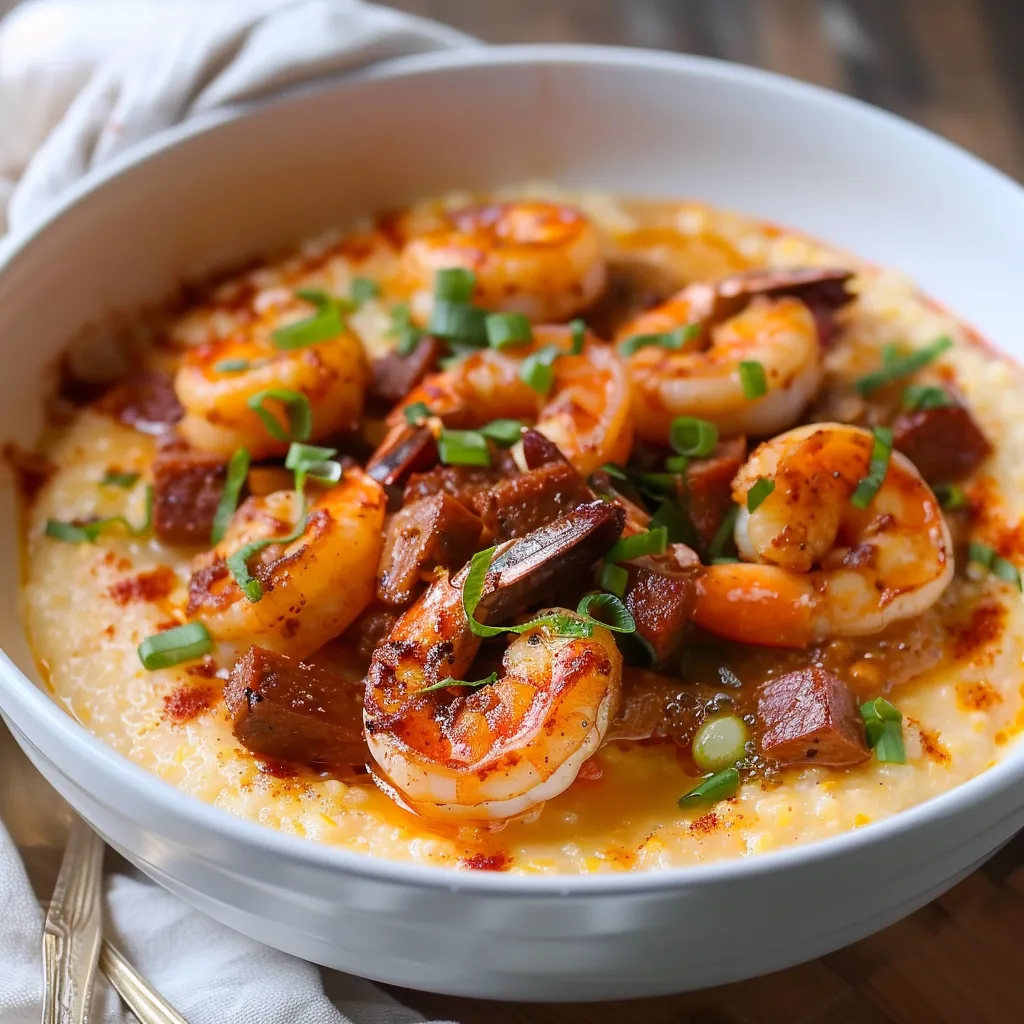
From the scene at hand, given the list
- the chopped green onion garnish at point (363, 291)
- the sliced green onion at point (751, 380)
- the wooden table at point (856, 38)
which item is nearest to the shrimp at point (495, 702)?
the sliced green onion at point (751, 380)

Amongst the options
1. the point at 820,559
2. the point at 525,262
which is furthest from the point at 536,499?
the point at 525,262

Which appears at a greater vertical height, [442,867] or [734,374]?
[734,374]

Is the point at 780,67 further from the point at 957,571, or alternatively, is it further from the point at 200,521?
the point at 200,521

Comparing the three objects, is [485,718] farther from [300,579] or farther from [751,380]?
[751,380]

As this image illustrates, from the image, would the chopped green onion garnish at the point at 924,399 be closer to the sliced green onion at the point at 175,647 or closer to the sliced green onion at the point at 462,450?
the sliced green onion at the point at 462,450

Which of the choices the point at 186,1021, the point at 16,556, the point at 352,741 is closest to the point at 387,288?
the point at 16,556

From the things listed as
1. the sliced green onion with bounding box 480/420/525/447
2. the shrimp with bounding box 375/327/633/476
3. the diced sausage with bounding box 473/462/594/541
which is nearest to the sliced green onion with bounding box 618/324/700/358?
the shrimp with bounding box 375/327/633/476
